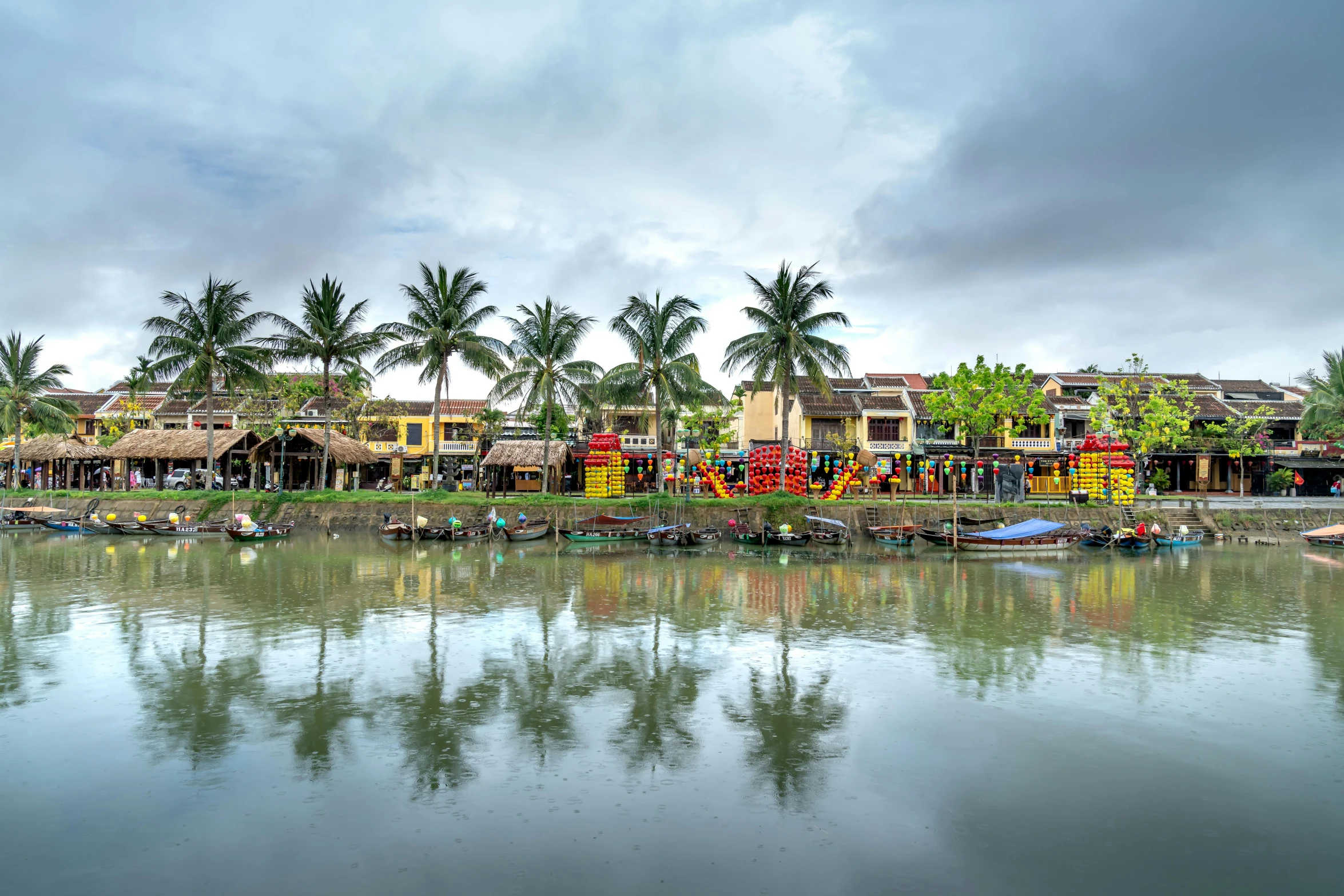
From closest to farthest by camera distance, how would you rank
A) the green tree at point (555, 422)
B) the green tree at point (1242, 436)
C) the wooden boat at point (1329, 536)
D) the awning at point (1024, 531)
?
1. the awning at point (1024, 531)
2. the wooden boat at point (1329, 536)
3. the green tree at point (1242, 436)
4. the green tree at point (555, 422)

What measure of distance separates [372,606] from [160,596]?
594 centimetres

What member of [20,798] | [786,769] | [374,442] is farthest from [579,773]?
[374,442]

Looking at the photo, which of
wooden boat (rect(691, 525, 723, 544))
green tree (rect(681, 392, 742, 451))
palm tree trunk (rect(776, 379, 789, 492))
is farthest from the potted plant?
wooden boat (rect(691, 525, 723, 544))

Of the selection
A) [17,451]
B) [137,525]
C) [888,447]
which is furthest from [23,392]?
[888,447]

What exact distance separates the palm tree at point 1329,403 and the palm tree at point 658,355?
1526 inches

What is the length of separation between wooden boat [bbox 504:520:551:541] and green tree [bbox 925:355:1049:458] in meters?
23.4

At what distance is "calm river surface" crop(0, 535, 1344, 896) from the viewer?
7520 mm

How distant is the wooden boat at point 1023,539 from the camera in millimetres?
33312

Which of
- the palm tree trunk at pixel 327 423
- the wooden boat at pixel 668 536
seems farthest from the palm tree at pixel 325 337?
the wooden boat at pixel 668 536

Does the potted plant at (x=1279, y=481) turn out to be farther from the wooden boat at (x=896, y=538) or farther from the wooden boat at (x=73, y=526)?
the wooden boat at (x=73, y=526)

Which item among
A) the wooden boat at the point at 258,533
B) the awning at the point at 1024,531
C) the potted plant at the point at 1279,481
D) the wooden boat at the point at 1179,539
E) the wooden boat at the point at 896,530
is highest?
the potted plant at the point at 1279,481

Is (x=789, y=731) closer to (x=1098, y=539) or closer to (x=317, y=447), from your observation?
(x=1098, y=539)

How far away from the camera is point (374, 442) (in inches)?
2215

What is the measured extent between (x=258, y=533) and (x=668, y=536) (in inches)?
700
